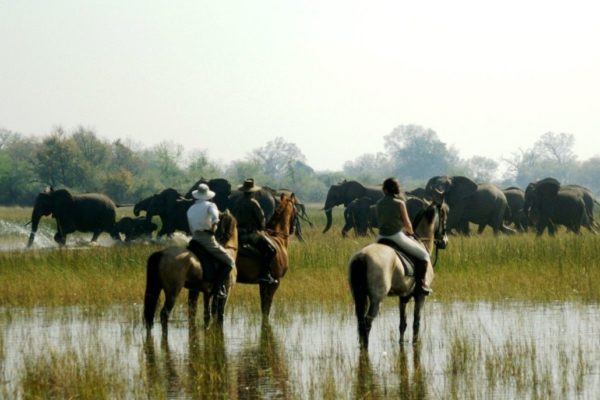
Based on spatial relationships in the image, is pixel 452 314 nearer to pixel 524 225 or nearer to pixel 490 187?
pixel 490 187

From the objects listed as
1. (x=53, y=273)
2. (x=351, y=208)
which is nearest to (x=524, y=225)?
(x=351, y=208)

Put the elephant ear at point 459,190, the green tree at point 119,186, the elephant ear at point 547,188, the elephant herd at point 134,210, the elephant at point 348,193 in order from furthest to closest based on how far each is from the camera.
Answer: the green tree at point 119,186, the elephant at point 348,193, the elephant ear at point 459,190, the elephant ear at point 547,188, the elephant herd at point 134,210

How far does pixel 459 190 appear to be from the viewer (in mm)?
44531

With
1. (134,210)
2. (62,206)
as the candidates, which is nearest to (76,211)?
(62,206)

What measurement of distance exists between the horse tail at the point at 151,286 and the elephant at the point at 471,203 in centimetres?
2742

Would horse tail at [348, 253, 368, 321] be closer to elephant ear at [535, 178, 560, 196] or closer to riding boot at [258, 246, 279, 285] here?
riding boot at [258, 246, 279, 285]

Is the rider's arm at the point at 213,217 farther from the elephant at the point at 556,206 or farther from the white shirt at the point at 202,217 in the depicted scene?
the elephant at the point at 556,206

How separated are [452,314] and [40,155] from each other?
261 feet

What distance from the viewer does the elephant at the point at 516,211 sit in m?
48.0

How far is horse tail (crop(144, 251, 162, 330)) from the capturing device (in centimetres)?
1634

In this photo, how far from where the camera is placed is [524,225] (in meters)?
47.8

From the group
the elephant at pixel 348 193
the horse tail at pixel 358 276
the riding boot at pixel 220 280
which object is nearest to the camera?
the horse tail at pixel 358 276

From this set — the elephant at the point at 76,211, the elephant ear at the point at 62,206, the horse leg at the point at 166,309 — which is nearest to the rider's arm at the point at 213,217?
the horse leg at the point at 166,309

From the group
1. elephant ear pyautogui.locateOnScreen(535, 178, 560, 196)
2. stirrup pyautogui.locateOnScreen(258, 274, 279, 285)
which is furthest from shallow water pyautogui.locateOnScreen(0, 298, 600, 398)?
elephant ear pyautogui.locateOnScreen(535, 178, 560, 196)
